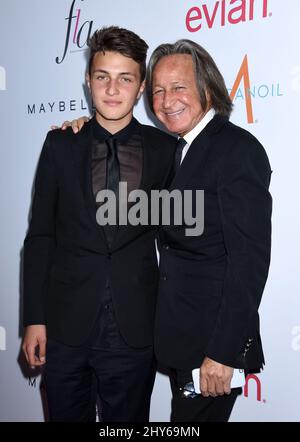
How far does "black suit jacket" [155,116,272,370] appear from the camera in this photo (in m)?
1.31

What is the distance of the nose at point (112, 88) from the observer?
5.05 ft

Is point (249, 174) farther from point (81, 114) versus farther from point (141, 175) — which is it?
point (81, 114)

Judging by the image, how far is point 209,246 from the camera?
143 centimetres

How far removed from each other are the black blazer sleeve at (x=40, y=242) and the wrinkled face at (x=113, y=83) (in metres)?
0.25

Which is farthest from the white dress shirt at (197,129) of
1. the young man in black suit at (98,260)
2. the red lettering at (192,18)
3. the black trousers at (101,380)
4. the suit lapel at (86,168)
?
the black trousers at (101,380)

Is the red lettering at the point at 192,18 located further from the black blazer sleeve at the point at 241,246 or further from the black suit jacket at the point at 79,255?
the black blazer sleeve at the point at 241,246

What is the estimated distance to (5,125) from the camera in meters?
2.51

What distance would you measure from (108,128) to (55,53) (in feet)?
2.95

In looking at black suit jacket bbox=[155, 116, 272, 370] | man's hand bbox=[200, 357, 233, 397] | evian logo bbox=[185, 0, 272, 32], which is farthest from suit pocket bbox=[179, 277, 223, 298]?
evian logo bbox=[185, 0, 272, 32]

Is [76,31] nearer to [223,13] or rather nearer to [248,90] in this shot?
[223,13]

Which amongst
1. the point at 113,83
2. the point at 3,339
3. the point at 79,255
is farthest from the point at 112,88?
the point at 3,339

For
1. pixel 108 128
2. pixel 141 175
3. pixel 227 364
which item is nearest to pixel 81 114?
pixel 108 128

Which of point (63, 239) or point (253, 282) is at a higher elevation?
point (63, 239)

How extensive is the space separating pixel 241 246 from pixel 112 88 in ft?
2.25
